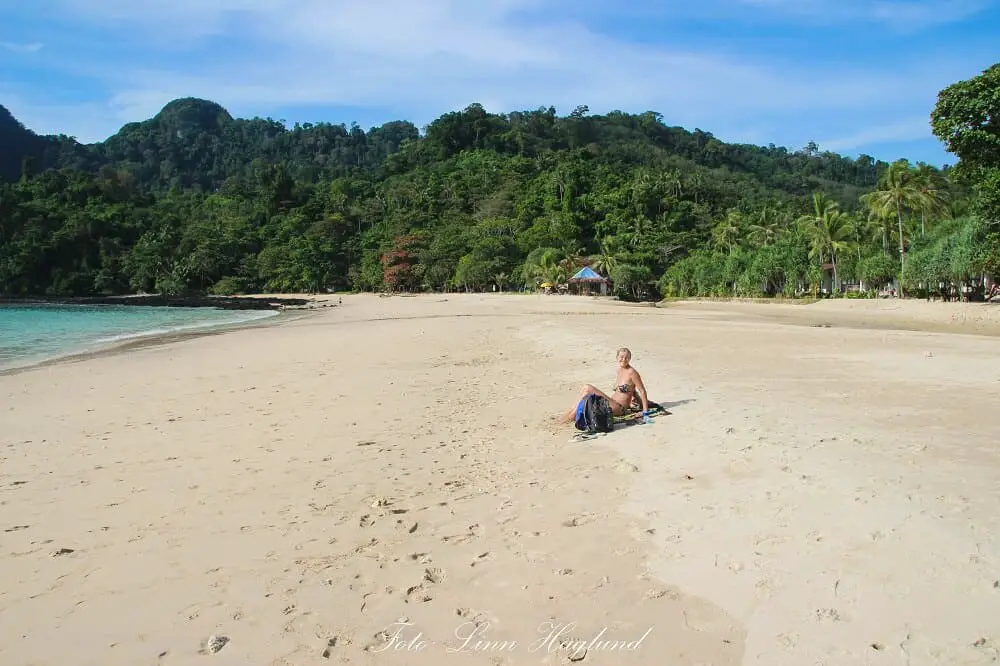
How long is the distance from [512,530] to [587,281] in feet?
202

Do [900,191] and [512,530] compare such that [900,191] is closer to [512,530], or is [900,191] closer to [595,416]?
[595,416]

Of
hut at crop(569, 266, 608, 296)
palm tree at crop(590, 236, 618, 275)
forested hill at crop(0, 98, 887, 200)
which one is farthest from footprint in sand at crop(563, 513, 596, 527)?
forested hill at crop(0, 98, 887, 200)

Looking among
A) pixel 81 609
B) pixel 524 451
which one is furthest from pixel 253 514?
pixel 524 451

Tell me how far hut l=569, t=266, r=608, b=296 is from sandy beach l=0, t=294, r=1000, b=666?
181ft

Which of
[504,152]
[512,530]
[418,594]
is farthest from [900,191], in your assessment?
[504,152]

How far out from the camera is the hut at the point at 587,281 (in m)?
63.6

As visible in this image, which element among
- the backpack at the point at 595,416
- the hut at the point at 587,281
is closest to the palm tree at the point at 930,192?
the hut at the point at 587,281

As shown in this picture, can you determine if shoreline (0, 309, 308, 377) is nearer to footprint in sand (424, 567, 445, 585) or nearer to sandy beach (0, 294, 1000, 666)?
sandy beach (0, 294, 1000, 666)

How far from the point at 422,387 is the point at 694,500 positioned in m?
6.38

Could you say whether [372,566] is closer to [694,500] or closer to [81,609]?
[81,609]

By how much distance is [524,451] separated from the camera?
244 inches

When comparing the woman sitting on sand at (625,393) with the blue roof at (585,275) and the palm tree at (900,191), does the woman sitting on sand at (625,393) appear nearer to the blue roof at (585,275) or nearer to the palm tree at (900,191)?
the palm tree at (900,191)

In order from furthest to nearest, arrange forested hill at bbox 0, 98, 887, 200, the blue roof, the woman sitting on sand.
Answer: forested hill at bbox 0, 98, 887, 200
the blue roof
the woman sitting on sand

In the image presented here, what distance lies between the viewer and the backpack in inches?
266
